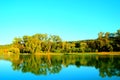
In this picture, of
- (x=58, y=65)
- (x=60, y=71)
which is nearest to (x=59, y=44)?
(x=58, y=65)

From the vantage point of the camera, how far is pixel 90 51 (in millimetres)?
72562

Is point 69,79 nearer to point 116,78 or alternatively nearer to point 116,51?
point 116,78

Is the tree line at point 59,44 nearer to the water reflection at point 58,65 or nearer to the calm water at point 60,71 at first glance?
the water reflection at point 58,65

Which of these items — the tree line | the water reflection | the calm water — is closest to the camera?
the calm water

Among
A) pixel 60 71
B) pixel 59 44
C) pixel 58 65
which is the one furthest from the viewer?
pixel 59 44

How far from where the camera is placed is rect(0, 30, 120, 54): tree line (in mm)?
69688

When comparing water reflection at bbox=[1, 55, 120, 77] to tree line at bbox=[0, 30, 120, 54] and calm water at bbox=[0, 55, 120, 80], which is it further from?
tree line at bbox=[0, 30, 120, 54]

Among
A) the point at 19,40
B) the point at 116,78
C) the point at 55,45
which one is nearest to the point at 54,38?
the point at 55,45

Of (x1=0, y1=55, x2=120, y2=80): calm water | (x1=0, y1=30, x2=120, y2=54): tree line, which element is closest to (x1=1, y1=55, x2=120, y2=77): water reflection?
(x1=0, y1=55, x2=120, y2=80): calm water

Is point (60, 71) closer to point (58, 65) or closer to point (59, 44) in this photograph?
point (58, 65)

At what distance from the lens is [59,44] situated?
76562 millimetres

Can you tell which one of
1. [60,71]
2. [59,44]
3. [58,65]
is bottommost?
[60,71]

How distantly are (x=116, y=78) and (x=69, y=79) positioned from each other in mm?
3632

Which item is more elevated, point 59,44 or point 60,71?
point 59,44
